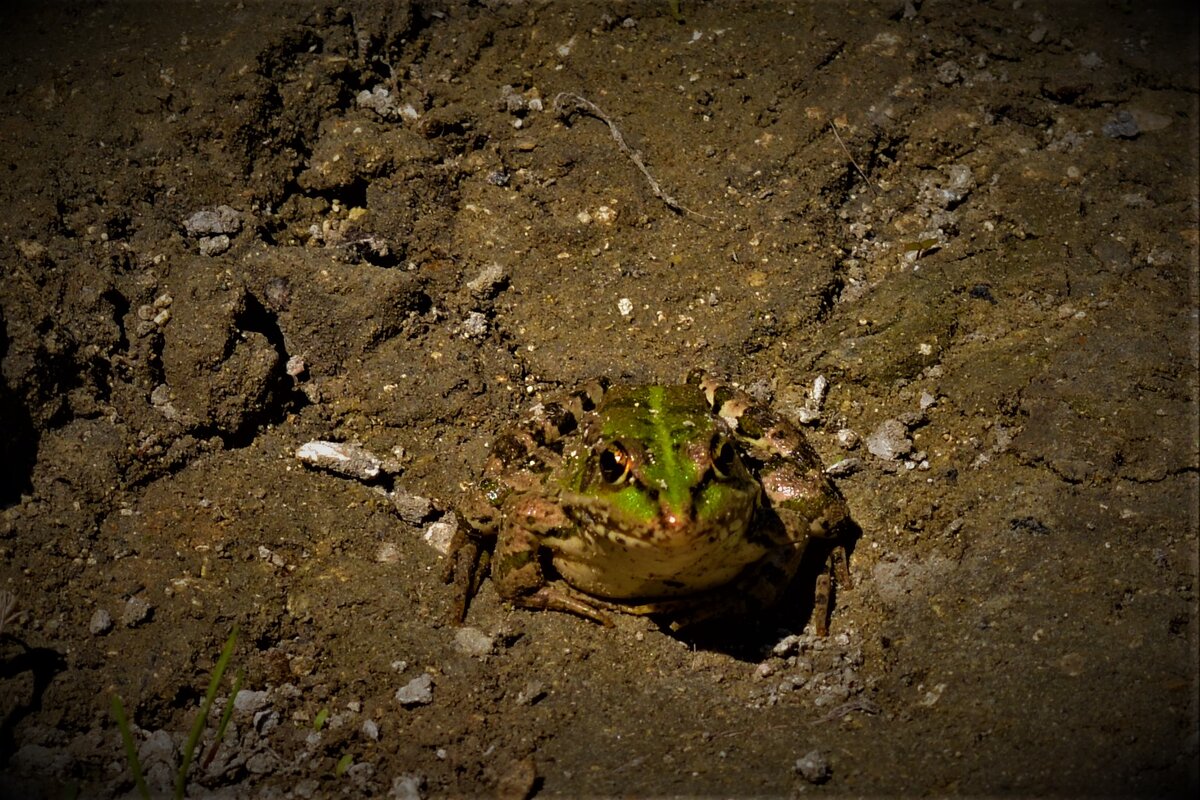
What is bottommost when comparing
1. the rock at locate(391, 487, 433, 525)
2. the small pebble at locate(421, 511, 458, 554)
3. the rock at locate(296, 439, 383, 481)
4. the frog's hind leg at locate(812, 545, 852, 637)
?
the frog's hind leg at locate(812, 545, 852, 637)

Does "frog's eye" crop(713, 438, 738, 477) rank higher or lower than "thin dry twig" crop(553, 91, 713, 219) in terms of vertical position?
lower

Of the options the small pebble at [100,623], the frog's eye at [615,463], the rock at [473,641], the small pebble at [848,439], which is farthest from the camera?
the small pebble at [848,439]

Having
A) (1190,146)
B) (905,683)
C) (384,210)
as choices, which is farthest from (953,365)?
(384,210)

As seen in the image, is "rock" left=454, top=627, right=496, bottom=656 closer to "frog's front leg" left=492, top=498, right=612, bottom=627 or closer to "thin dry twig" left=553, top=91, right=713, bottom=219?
"frog's front leg" left=492, top=498, right=612, bottom=627

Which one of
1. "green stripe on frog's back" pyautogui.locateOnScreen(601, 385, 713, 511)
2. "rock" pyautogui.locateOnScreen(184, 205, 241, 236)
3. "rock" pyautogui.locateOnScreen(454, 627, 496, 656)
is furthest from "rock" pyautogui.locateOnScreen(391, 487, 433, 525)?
"rock" pyautogui.locateOnScreen(184, 205, 241, 236)

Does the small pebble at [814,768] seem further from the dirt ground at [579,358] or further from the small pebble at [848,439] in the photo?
the small pebble at [848,439]

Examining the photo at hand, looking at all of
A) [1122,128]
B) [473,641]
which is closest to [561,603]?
[473,641]

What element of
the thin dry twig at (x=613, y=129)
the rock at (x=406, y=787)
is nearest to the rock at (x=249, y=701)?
the rock at (x=406, y=787)
